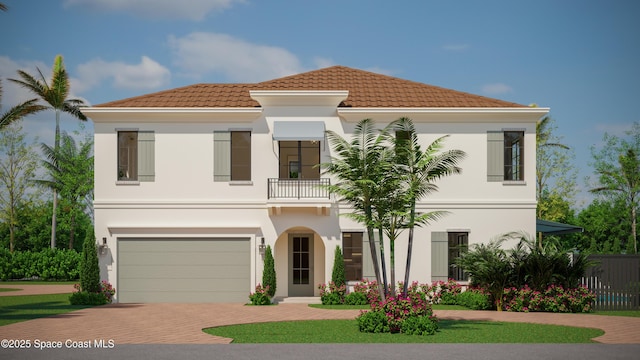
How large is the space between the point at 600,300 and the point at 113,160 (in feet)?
58.2

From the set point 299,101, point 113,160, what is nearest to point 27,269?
point 113,160

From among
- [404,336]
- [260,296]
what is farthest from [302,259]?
[404,336]

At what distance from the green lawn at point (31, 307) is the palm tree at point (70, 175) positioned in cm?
1960

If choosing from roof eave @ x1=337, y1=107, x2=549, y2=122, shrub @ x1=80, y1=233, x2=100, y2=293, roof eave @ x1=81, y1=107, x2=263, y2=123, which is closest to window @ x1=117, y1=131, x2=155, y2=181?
roof eave @ x1=81, y1=107, x2=263, y2=123

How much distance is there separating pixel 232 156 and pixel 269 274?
15.2ft

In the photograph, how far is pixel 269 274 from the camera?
24703 mm

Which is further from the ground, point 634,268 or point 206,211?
point 206,211

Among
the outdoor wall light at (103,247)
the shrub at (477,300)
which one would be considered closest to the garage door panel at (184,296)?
the outdoor wall light at (103,247)

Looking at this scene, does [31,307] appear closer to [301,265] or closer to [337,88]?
[301,265]

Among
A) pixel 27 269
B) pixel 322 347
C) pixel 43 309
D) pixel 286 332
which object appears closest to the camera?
pixel 322 347

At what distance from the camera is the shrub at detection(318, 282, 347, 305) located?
24281 millimetres

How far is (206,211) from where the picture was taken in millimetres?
25250

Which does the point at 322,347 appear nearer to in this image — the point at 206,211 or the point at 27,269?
the point at 206,211

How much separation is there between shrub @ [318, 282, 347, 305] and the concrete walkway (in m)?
0.90
